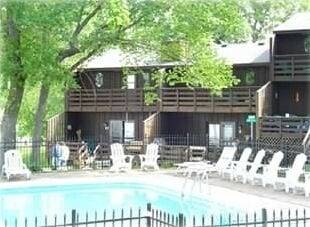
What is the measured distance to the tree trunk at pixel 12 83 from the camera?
20.5 m

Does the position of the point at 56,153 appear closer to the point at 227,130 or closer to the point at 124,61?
the point at 124,61

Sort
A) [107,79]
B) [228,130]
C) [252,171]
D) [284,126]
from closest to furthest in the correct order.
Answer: [252,171] < [284,126] < [228,130] < [107,79]

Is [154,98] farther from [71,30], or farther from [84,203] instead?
[84,203]

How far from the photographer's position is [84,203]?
1633 centimetres

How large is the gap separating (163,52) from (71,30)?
3591mm

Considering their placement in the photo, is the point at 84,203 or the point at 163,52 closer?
the point at 84,203

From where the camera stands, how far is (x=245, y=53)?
3019cm

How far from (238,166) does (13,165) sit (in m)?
6.35

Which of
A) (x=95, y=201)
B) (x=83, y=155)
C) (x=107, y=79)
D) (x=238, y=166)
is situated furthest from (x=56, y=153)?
(x=107, y=79)

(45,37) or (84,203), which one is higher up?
(45,37)

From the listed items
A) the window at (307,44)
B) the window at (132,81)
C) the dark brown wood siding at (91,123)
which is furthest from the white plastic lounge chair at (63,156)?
the window at (307,44)

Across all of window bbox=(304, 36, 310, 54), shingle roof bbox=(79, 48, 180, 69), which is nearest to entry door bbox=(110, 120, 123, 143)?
shingle roof bbox=(79, 48, 180, 69)

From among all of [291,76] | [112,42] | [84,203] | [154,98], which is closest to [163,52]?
[112,42]

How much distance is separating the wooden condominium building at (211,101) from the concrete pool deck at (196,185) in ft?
22.8
